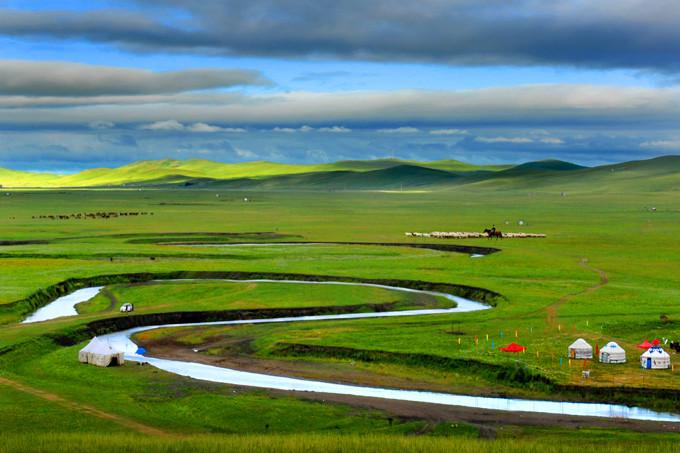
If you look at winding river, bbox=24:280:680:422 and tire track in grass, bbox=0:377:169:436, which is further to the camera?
winding river, bbox=24:280:680:422

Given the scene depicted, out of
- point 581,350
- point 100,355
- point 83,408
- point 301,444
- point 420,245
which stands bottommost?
point 301,444

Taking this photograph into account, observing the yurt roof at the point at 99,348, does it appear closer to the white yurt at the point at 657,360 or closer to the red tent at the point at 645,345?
the white yurt at the point at 657,360

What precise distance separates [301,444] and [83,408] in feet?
45.9

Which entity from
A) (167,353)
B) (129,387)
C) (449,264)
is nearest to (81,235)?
(449,264)

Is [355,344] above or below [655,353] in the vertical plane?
below

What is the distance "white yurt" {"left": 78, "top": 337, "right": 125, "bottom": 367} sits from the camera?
205 ft

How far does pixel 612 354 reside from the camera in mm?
60094

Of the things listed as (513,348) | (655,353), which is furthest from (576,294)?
(655,353)

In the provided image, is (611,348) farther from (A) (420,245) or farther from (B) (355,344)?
(A) (420,245)

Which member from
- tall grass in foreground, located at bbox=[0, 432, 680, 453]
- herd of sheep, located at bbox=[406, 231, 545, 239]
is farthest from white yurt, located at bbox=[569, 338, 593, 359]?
herd of sheep, located at bbox=[406, 231, 545, 239]

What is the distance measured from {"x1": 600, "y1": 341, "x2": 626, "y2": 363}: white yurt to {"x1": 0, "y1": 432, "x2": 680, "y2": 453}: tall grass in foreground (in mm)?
15545

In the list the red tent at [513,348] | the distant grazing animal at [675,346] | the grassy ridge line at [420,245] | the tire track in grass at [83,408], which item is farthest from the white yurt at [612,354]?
the grassy ridge line at [420,245]

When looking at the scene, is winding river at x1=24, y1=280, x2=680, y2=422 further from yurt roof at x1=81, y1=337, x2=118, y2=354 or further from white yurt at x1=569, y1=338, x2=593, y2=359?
white yurt at x1=569, y1=338, x2=593, y2=359

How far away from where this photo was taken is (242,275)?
110875 mm
